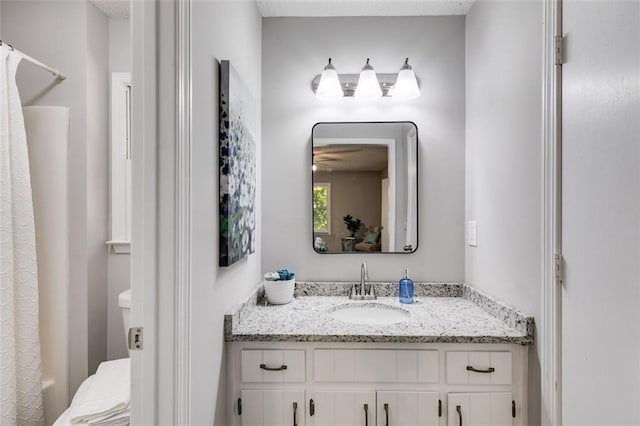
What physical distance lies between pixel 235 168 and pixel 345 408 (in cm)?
102

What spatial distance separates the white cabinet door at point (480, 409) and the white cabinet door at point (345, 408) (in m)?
0.31

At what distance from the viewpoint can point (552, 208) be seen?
4.20 ft

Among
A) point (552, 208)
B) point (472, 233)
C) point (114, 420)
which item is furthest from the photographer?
point (472, 233)

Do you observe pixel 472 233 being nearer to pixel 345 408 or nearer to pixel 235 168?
pixel 345 408

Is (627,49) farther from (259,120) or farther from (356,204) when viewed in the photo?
(259,120)

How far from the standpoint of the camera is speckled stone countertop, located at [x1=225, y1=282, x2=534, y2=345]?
147 cm

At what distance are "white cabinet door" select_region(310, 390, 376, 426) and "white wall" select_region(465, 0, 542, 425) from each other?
62 centimetres

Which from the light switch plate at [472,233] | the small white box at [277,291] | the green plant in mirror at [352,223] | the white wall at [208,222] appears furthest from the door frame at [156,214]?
the light switch plate at [472,233]

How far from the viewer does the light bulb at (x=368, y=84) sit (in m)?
2.02

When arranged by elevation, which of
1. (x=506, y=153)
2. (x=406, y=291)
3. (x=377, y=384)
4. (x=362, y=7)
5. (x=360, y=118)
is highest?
(x=362, y=7)

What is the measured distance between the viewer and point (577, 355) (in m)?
1.18

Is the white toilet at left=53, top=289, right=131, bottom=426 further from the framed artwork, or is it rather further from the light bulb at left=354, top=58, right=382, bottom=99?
the light bulb at left=354, top=58, right=382, bottom=99

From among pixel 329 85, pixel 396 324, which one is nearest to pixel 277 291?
pixel 396 324

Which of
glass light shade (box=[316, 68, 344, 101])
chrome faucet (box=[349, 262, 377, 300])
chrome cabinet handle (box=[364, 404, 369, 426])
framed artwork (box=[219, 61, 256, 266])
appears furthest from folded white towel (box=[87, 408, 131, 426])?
glass light shade (box=[316, 68, 344, 101])
